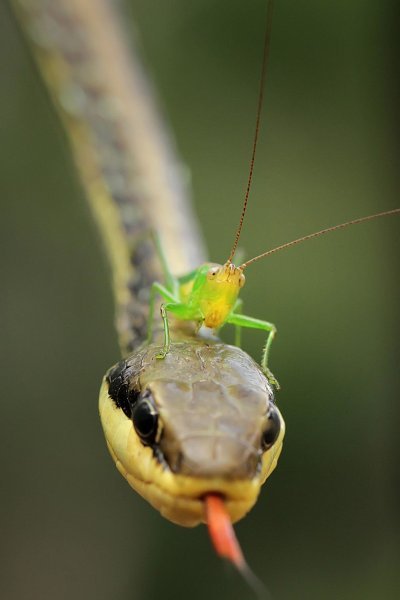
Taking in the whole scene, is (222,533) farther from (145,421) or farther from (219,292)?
(219,292)

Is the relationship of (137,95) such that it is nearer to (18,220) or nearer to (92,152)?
(92,152)

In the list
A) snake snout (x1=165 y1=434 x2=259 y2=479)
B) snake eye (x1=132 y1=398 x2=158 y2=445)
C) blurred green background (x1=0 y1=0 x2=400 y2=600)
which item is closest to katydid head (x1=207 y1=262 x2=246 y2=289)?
snake eye (x1=132 y1=398 x2=158 y2=445)

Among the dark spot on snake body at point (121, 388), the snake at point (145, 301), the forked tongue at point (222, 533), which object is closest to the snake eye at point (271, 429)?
the snake at point (145, 301)

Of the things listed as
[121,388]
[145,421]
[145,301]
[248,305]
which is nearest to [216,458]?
[145,421]

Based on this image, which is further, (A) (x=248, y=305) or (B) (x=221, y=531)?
(A) (x=248, y=305)

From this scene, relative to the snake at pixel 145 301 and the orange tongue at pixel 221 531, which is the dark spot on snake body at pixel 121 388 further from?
the orange tongue at pixel 221 531

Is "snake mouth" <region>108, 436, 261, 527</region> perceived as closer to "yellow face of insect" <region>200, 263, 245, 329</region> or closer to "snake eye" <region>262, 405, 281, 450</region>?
"snake eye" <region>262, 405, 281, 450</region>
